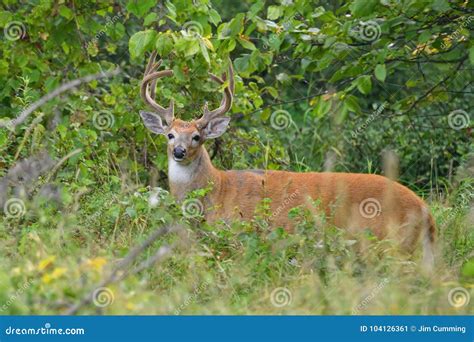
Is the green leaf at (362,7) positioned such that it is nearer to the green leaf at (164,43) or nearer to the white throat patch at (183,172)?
the green leaf at (164,43)

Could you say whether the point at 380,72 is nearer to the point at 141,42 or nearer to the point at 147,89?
the point at 141,42

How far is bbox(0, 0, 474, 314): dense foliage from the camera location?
19.7 ft

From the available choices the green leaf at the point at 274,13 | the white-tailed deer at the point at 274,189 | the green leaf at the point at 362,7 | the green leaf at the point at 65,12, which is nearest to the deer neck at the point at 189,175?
the white-tailed deer at the point at 274,189

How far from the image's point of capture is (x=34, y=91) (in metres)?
8.88

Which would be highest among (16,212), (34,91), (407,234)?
(34,91)

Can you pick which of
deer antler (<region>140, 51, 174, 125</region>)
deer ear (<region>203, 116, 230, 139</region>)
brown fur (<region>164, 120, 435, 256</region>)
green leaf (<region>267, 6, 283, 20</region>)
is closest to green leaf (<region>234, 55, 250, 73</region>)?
green leaf (<region>267, 6, 283, 20</region>)

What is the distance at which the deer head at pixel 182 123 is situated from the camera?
8.52m

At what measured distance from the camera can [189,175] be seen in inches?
340

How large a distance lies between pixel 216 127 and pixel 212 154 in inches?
51.1

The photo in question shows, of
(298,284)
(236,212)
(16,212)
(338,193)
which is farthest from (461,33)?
(16,212)

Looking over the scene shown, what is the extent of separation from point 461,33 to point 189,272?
2.93 meters

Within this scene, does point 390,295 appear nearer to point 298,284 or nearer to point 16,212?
point 298,284

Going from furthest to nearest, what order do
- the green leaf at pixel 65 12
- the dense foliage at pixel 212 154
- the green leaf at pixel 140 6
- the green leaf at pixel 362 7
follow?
the green leaf at pixel 65 12
the green leaf at pixel 140 6
the green leaf at pixel 362 7
the dense foliage at pixel 212 154

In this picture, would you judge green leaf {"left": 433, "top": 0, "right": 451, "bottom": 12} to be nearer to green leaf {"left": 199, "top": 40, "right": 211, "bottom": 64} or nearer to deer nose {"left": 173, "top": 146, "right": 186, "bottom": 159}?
green leaf {"left": 199, "top": 40, "right": 211, "bottom": 64}
